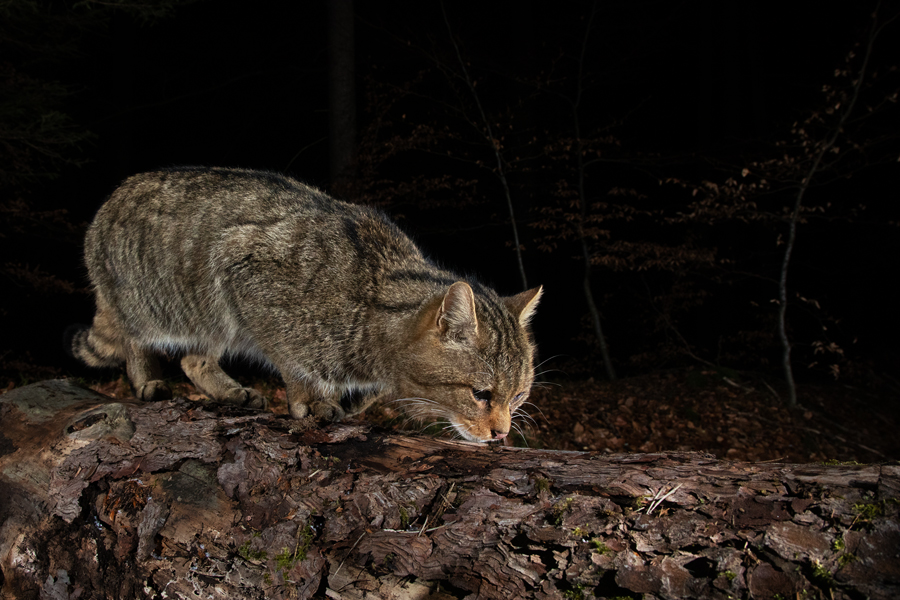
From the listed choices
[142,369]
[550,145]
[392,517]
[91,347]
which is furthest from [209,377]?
[550,145]

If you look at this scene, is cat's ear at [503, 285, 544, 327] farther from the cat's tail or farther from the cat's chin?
the cat's tail

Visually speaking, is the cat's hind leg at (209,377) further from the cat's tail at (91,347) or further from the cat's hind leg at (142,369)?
the cat's tail at (91,347)

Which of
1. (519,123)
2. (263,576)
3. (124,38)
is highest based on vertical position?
(124,38)

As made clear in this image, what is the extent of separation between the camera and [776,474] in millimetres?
1985

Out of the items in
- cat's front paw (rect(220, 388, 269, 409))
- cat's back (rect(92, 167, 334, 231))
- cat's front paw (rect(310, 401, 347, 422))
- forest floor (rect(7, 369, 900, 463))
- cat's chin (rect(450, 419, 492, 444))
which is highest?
cat's back (rect(92, 167, 334, 231))

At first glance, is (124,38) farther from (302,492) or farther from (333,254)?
(302,492)

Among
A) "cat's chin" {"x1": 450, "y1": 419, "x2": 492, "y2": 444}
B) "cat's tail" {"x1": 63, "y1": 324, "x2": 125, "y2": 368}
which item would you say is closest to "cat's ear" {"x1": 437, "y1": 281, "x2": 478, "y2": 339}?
"cat's chin" {"x1": 450, "y1": 419, "x2": 492, "y2": 444}

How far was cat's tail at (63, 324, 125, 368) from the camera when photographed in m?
4.59

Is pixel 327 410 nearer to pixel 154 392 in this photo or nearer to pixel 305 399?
pixel 305 399

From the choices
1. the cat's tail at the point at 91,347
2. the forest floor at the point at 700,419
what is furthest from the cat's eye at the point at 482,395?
the cat's tail at the point at 91,347

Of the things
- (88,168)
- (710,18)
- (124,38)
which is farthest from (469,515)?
(710,18)

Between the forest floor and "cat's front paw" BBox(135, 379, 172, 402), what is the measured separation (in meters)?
2.11

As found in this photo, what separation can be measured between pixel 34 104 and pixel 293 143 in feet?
24.2

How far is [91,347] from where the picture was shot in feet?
15.2
